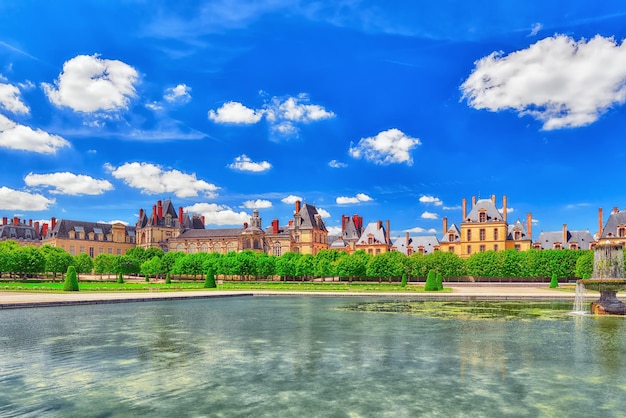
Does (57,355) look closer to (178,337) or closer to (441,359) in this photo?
(178,337)

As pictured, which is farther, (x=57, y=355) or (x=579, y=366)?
(x=57, y=355)

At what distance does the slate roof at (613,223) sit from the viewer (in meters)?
78.5

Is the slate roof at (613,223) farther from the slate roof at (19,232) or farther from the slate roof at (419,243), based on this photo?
the slate roof at (19,232)

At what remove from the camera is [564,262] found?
6581 centimetres

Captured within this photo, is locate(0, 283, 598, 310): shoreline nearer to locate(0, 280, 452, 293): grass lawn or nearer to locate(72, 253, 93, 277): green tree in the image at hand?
locate(0, 280, 452, 293): grass lawn

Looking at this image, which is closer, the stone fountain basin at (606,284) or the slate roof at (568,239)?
the stone fountain basin at (606,284)

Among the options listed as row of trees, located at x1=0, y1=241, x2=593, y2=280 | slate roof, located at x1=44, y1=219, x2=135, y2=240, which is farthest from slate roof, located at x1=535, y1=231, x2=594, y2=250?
slate roof, located at x1=44, y1=219, x2=135, y2=240

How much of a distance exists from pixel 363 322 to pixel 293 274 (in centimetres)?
5076

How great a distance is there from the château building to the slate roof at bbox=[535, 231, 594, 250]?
117 inches

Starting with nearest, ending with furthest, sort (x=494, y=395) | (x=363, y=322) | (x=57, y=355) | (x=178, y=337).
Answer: (x=494, y=395) < (x=57, y=355) < (x=178, y=337) < (x=363, y=322)

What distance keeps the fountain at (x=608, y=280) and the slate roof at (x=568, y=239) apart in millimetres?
60471

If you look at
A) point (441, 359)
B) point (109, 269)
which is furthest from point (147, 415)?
point (109, 269)

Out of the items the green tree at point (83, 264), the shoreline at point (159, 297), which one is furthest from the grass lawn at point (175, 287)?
the green tree at point (83, 264)

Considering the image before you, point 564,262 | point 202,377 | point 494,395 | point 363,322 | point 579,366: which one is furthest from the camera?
point 564,262
